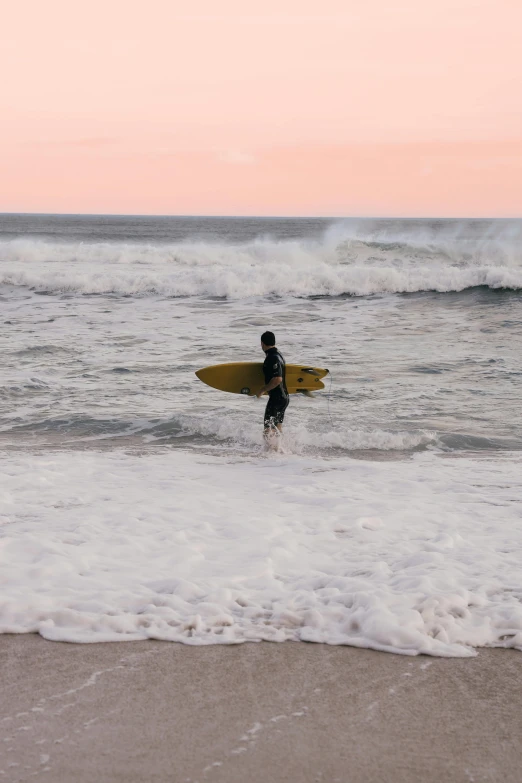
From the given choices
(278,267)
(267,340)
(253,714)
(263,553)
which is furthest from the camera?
(278,267)

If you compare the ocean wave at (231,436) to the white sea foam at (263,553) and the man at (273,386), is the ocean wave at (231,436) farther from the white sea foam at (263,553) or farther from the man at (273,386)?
the white sea foam at (263,553)

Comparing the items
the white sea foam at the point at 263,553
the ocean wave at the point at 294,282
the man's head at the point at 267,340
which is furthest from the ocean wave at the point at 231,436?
the ocean wave at the point at 294,282

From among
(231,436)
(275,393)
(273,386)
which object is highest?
(273,386)

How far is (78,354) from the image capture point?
15.3m

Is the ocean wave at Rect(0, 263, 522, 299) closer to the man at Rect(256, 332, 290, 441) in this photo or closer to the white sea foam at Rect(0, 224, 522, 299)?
the white sea foam at Rect(0, 224, 522, 299)

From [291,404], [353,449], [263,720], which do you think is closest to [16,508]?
[263,720]

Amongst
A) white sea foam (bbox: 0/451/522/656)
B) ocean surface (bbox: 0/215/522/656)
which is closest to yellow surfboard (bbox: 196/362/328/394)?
ocean surface (bbox: 0/215/522/656)

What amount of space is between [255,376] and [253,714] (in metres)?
7.40

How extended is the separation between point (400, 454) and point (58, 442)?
406 centimetres

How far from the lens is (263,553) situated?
5395 mm

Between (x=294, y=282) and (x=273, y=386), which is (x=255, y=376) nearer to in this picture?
(x=273, y=386)

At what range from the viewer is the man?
30.3 ft

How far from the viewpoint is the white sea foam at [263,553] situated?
4.18 m

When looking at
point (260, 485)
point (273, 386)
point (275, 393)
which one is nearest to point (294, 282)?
point (275, 393)
